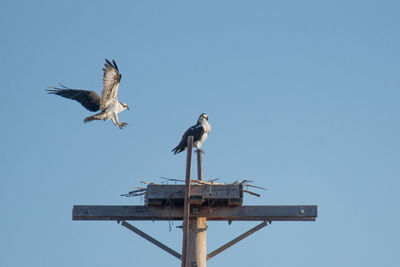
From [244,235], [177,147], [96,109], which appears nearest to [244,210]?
[244,235]

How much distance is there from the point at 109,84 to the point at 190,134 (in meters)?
1.94

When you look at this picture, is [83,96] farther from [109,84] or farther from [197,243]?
[197,243]

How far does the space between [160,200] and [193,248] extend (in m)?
0.68

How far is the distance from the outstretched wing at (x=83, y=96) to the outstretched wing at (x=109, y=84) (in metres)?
0.30

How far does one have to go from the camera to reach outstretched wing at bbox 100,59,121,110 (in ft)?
42.5

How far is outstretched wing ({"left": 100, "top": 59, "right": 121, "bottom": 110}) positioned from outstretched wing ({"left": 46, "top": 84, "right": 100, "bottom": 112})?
30cm

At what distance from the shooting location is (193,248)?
27.7 feet

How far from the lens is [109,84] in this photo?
13.2 m

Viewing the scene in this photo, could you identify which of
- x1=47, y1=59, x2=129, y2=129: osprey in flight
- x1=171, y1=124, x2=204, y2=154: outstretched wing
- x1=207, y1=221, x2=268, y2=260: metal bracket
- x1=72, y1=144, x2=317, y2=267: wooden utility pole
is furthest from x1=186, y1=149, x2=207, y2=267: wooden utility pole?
x1=47, y1=59, x2=129, y2=129: osprey in flight

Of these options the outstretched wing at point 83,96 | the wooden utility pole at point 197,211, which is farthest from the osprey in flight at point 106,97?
the wooden utility pole at point 197,211

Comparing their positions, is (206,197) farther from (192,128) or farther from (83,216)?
(192,128)

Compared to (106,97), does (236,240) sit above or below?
below

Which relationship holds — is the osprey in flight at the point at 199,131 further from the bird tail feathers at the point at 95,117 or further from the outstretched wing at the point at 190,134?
the bird tail feathers at the point at 95,117

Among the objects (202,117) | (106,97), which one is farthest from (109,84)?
(202,117)
